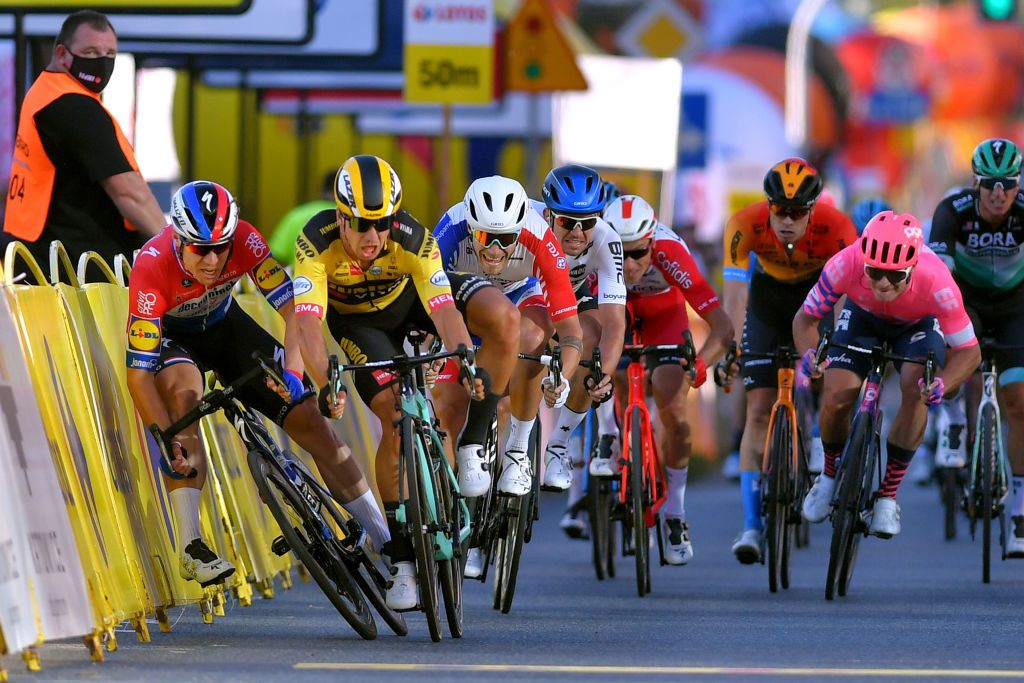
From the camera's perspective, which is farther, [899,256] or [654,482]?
[654,482]

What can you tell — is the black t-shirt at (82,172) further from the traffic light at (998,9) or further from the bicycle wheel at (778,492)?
the traffic light at (998,9)

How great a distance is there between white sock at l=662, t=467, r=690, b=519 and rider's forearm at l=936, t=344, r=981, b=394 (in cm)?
189

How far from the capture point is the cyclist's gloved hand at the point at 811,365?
11.8 meters

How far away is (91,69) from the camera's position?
1111 cm

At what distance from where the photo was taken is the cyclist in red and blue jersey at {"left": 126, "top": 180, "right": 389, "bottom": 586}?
959 centimetres

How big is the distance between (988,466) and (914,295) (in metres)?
1.53

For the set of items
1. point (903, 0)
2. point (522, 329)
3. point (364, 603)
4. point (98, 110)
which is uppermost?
point (903, 0)

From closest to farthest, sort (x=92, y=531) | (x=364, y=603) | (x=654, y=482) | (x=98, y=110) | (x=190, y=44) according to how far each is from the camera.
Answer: (x=92, y=531) → (x=364, y=603) → (x=98, y=110) → (x=654, y=482) → (x=190, y=44)

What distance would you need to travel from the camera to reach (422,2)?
1694 centimetres

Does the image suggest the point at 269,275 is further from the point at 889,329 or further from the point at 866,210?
the point at 866,210

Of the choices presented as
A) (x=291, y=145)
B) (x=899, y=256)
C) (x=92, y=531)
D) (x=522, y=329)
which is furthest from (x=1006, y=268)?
(x=291, y=145)

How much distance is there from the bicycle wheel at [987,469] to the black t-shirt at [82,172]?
15.8 ft

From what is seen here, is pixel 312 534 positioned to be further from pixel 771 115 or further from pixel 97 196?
pixel 771 115

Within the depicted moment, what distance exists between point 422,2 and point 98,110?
613 centimetres
